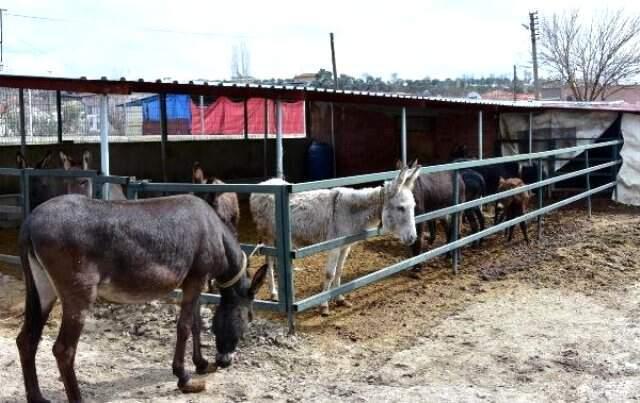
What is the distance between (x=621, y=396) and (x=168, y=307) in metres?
3.92

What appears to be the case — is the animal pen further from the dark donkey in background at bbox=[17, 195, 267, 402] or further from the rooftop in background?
the dark donkey in background at bbox=[17, 195, 267, 402]

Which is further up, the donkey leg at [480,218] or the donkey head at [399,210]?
the donkey head at [399,210]

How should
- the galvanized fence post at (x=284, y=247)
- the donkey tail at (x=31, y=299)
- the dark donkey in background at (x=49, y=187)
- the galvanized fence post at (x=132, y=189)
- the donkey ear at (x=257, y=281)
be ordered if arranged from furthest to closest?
the dark donkey in background at (x=49, y=187)
the galvanized fence post at (x=132, y=189)
the galvanized fence post at (x=284, y=247)
the donkey ear at (x=257, y=281)
the donkey tail at (x=31, y=299)

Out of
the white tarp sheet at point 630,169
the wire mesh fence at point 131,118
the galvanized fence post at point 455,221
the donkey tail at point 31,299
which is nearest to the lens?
the donkey tail at point 31,299

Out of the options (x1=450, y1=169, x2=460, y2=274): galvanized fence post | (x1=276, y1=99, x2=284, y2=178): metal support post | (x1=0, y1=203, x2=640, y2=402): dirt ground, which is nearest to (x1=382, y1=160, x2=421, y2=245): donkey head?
(x1=0, y1=203, x2=640, y2=402): dirt ground

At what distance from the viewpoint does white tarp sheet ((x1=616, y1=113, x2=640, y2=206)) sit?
1453 centimetres

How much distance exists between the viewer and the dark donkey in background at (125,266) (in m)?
4.30

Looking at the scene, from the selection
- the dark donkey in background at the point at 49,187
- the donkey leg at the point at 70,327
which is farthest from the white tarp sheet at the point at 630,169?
the donkey leg at the point at 70,327

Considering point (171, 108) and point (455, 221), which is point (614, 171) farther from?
point (171, 108)

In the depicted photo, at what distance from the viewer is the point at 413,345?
5.92 m

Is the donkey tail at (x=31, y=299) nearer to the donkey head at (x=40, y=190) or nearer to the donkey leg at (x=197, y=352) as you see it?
the donkey leg at (x=197, y=352)

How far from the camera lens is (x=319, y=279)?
8.38m

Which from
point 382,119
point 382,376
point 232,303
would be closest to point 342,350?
point 382,376

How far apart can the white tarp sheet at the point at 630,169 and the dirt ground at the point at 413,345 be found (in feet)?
21.2
